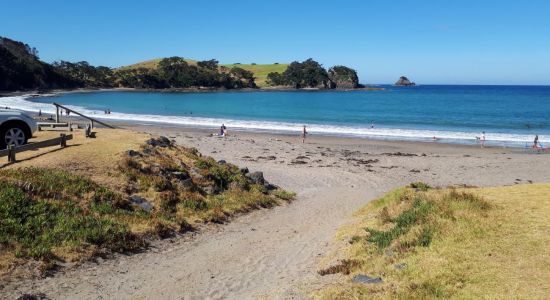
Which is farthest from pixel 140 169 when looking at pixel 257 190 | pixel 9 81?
pixel 9 81

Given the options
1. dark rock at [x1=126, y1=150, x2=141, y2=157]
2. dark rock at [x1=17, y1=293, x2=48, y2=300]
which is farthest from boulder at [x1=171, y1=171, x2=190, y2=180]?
dark rock at [x1=17, y1=293, x2=48, y2=300]

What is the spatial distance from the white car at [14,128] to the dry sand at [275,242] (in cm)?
Result: 640

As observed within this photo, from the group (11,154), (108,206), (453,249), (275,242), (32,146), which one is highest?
(32,146)

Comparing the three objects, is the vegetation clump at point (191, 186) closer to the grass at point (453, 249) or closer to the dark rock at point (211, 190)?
the dark rock at point (211, 190)

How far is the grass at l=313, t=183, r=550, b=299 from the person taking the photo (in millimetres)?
6574

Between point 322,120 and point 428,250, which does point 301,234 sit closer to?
point 428,250

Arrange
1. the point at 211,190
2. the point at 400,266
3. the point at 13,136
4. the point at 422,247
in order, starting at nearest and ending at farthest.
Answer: the point at 400,266, the point at 422,247, the point at 13,136, the point at 211,190

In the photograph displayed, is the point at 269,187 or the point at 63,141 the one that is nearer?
the point at 63,141

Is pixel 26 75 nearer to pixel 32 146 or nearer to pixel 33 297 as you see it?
pixel 32 146

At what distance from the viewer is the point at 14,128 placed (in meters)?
13.9

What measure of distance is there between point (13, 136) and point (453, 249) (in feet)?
41.3

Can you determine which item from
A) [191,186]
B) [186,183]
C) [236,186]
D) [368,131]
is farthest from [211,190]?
[368,131]

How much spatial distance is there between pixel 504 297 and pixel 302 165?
21521mm

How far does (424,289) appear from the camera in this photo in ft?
21.4
